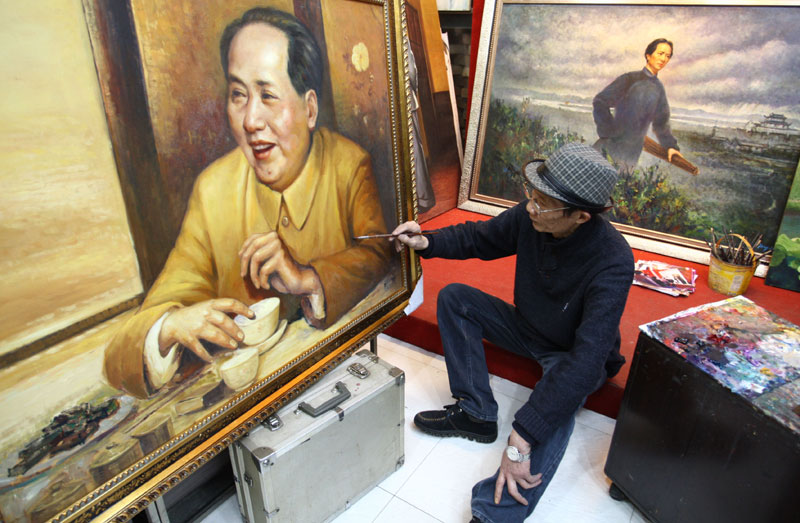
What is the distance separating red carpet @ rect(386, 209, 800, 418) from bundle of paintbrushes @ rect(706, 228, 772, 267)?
18 centimetres

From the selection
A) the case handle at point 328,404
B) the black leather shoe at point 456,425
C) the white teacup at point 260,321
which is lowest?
the black leather shoe at point 456,425

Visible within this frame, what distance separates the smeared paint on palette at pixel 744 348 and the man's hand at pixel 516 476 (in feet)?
A: 1.60

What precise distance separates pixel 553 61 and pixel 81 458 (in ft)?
10.3

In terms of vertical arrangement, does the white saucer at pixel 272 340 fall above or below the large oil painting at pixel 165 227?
below

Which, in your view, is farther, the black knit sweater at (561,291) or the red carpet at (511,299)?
the red carpet at (511,299)

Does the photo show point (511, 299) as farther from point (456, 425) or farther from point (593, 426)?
point (456, 425)

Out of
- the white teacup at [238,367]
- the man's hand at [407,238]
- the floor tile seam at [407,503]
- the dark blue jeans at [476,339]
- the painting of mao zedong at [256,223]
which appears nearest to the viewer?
the painting of mao zedong at [256,223]

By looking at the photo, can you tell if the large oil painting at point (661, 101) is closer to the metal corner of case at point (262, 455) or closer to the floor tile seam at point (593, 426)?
the floor tile seam at point (593, 426)

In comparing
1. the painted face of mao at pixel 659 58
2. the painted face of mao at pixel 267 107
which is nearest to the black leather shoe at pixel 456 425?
the painted face of mao at pixel 267 107

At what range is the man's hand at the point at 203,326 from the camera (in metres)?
1.05

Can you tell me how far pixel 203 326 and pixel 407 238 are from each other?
2.57ft

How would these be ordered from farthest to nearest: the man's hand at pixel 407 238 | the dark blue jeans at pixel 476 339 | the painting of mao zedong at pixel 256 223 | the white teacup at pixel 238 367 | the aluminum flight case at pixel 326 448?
the dark blue jeans at pixel 476 339
the man's hand at pixel 407 238
the aluminum flight case at pixel 326 448
the white teacup at pixel 238 367
the painting of mao zedong at pixel 256 223

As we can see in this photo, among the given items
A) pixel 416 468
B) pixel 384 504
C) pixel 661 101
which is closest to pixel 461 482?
pixel 416 468

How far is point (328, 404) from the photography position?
1.43 m
